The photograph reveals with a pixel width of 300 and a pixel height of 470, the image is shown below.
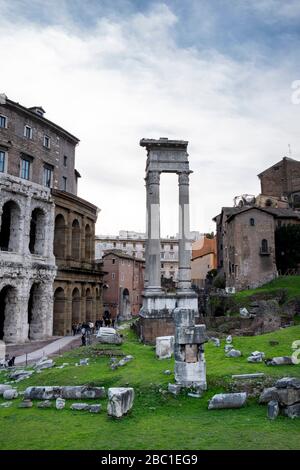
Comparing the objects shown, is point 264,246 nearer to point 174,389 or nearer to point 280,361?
point 280,361

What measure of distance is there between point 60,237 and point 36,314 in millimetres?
6000

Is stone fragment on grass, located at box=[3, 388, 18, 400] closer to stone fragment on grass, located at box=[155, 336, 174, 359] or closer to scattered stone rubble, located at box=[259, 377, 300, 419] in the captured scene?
stone fragment on grass, located at box=[155, 336, 174, 359]

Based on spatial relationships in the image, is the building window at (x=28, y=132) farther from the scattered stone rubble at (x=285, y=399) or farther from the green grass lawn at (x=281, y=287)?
the scattered stone rubble at (x=285, y=399)

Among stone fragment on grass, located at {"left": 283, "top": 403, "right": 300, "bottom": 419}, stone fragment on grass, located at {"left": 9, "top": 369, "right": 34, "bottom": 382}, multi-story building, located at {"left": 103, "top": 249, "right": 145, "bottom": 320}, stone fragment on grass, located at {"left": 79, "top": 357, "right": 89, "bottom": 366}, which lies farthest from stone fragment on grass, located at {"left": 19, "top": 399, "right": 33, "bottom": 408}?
multi-story building, located at {"left": 103, "top": 249, "right": 145, "bottom": 320}

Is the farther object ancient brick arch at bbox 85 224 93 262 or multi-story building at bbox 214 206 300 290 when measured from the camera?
multi-story building at bbox 214 206 300 290

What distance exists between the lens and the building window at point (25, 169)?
29656 millimetres

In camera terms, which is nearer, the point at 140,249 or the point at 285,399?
the point at 285,399

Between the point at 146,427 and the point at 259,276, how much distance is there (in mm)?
32884

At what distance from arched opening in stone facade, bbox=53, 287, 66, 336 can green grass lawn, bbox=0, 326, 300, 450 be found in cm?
1874

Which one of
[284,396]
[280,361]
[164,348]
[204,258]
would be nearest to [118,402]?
[284,396]

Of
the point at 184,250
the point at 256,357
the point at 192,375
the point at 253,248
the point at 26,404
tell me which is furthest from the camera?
the point at 253,248

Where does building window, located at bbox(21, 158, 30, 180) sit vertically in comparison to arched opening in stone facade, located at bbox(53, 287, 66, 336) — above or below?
above

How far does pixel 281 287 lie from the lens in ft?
115

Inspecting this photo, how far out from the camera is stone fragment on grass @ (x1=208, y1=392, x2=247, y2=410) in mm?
9328
